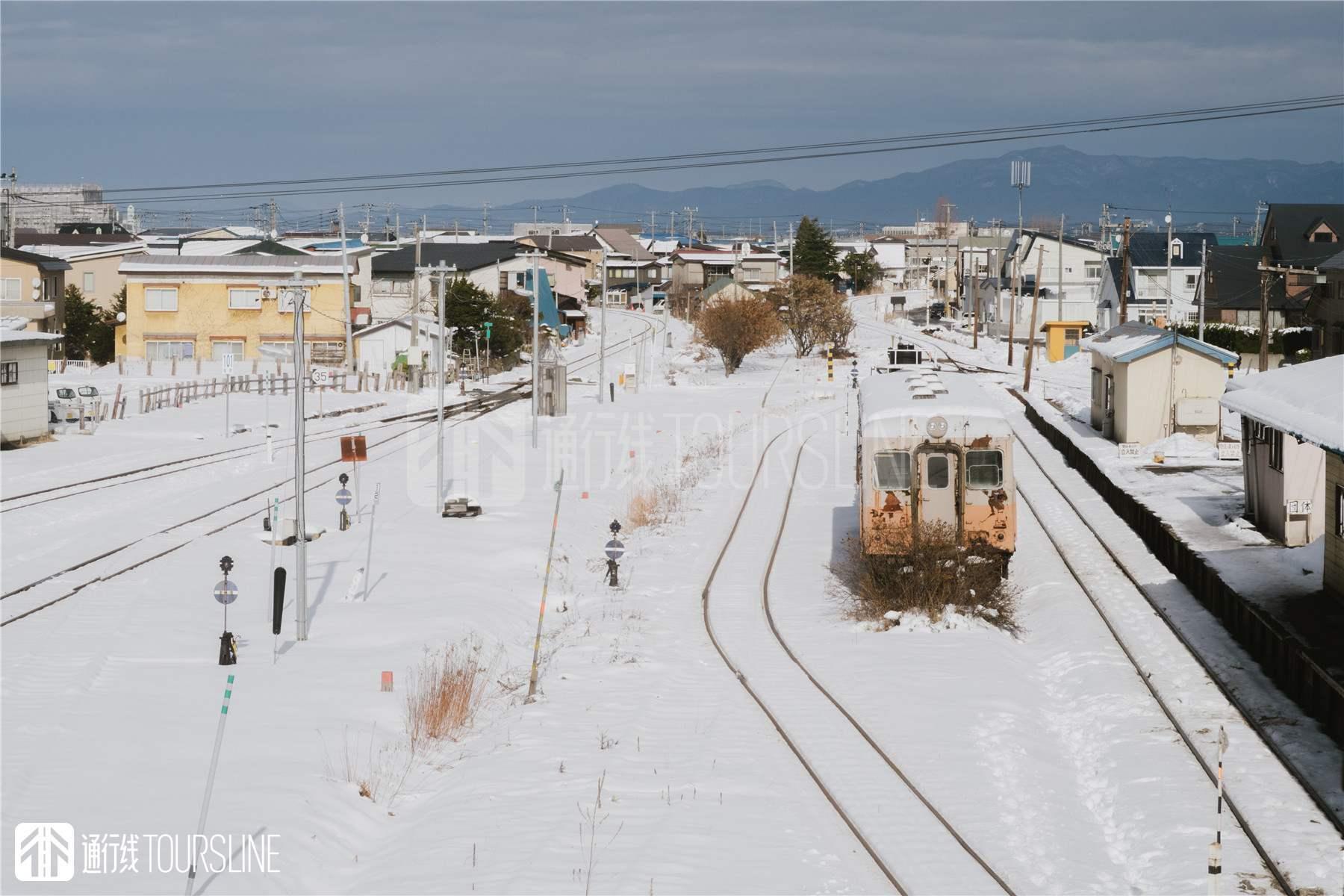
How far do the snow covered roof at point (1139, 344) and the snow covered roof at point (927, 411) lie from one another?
53.0ft

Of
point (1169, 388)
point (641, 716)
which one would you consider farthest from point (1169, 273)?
point (641, 716)

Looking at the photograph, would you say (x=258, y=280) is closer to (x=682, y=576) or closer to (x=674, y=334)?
(x=674, y=334)

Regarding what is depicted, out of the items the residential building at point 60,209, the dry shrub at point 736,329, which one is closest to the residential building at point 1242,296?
the dry shrub at point 736,329

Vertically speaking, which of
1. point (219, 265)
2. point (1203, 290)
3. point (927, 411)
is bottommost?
point (927, 411)

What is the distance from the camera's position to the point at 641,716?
15.9 metres

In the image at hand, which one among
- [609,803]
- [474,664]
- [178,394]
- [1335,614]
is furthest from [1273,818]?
[178,394]

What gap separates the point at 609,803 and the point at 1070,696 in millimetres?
7190

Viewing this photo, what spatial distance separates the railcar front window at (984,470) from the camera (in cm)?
2069

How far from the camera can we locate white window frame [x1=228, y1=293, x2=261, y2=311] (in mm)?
66750

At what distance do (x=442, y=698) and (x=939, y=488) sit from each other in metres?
8.64

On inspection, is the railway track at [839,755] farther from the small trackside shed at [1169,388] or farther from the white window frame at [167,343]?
the white window frame at [167,343]

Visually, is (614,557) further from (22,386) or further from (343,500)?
(22,386)

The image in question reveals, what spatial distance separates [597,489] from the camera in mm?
34531

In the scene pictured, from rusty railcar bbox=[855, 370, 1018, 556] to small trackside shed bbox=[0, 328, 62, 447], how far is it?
2549 cm
